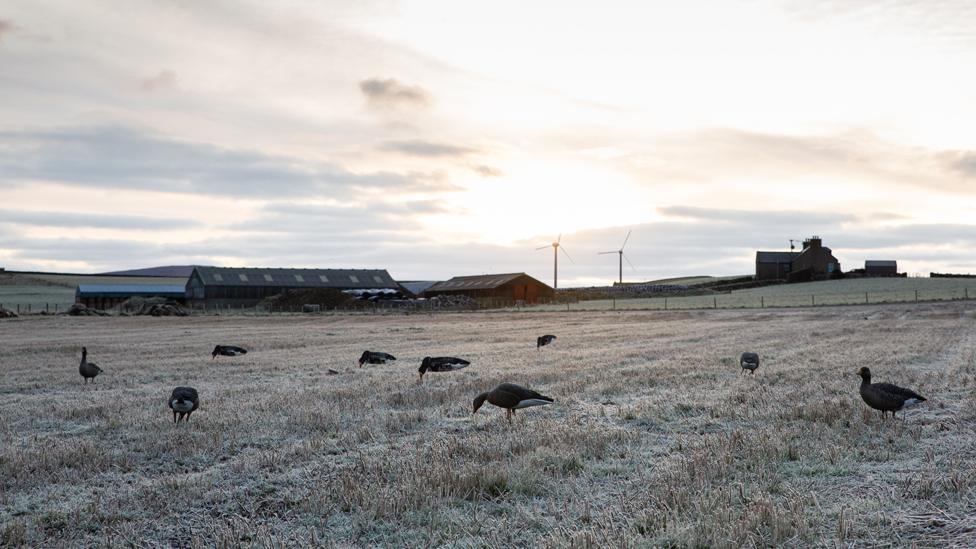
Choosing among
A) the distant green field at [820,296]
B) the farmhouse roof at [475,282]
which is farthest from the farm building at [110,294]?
the distant green field at [820,296]

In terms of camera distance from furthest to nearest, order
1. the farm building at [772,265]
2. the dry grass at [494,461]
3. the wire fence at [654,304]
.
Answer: the farm building at [772,265] → the wire fence at [654,304] → the dry grass at [494,461]

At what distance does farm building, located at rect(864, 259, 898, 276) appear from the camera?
145875 millimetres

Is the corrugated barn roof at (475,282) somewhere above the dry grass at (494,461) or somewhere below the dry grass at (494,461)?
above

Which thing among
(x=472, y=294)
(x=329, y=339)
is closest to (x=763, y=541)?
(x=329, y=339)

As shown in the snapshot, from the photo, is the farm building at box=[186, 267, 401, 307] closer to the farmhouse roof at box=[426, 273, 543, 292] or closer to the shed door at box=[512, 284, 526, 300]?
the farmhouse roof at box=[426, 273, 543, 292]

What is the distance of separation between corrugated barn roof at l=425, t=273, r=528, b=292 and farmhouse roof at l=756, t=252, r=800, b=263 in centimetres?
5132

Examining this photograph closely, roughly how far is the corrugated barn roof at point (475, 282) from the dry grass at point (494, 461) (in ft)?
330

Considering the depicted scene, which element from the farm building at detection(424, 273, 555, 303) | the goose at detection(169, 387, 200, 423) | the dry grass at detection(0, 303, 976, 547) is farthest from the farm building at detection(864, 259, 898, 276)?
the goose at detection(169, 387, 200, 423)

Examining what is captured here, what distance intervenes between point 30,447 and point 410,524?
26.2 ft

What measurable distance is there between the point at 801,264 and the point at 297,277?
91147 mm

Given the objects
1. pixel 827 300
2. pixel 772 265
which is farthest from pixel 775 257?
pixel 827 300

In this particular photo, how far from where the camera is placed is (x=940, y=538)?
7.04 m

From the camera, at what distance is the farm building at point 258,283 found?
115375mm

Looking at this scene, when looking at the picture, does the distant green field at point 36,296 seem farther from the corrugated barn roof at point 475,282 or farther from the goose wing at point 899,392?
the goose wing at point 899,392
